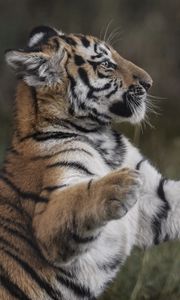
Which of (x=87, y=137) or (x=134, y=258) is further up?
(x=87, y=137)

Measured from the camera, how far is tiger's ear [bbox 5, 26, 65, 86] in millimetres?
4254

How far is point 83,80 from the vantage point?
440 centimetres

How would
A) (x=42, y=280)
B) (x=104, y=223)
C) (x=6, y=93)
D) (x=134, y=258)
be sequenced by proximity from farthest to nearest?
(x=6, y=93)
(x=134, y=258)
(x=42, y=280)
(x=104, y=223)

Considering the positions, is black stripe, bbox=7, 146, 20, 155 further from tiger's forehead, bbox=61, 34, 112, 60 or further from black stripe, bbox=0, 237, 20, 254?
tiger's forehead, bbox=61, 34, 112, 60

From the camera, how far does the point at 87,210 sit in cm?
380

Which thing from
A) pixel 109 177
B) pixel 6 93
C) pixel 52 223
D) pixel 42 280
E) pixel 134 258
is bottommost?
pixel 6 93

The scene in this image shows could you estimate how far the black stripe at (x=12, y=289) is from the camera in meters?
4.27

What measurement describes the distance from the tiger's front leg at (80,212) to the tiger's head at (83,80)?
0.49 meters

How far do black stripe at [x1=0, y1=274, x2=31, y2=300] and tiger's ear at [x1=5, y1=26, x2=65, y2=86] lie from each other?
0.79 m

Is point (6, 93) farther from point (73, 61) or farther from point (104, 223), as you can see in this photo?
point (104, 223)

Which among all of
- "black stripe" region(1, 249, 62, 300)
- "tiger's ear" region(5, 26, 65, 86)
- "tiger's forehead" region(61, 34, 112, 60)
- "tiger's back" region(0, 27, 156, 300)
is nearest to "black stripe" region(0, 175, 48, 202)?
"tiger's back" region(0, 27, 156, 300)

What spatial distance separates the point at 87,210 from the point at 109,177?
0.14 m

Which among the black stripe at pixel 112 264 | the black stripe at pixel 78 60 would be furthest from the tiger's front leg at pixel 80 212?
the black stripe at pixel 78 60

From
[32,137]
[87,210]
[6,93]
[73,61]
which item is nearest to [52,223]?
[87,210]
